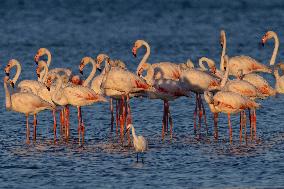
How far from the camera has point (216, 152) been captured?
562 inches

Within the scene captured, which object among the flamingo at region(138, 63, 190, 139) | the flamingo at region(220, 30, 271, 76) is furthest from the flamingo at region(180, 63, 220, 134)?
the flamingo at region(220, 30, 271, 76)

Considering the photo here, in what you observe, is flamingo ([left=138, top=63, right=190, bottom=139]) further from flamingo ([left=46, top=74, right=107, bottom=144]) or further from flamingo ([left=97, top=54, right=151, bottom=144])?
flamingo ([left=46, top=74, right=107, bottom=144])

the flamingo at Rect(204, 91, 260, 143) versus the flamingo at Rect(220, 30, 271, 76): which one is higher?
the flamingo at Rect(220, 30, 271, 76)

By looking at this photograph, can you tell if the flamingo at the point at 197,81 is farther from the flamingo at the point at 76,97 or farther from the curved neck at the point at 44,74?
the curved neck at the point at 44,74

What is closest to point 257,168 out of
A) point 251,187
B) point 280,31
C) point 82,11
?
point 251,187

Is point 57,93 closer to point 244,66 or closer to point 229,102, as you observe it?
point 229,102

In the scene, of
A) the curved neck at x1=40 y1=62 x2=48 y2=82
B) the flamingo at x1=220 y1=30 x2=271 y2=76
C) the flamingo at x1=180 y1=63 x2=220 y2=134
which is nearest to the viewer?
the flamingo at x1=180 y1=63 x2=220 y2=134

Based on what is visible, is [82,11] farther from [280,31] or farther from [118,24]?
[280,31]

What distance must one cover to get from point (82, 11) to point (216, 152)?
30.4m

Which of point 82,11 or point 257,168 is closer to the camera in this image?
point 257,168

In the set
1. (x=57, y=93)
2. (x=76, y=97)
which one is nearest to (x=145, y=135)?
(x=76, y=97)

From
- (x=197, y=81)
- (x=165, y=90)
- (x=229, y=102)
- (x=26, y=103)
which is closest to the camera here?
(x=229, y=102)

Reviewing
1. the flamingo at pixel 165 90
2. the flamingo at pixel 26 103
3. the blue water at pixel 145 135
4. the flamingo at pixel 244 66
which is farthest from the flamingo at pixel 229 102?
the flamingo at pixel 244 66

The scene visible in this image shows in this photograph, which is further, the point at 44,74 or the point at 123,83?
the point at 44,74
